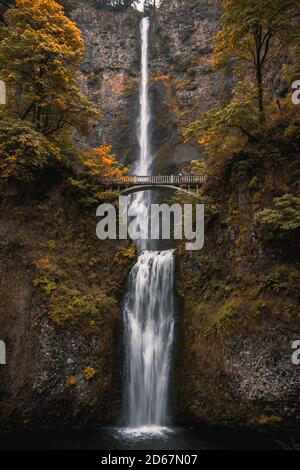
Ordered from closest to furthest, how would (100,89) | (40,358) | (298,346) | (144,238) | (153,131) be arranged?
(298,346) → (40,358) → (144,238) → (153,131) → (100,89)

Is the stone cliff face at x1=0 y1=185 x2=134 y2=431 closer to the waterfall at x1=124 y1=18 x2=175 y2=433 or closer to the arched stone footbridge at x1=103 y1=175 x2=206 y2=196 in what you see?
the waterfall at x1=124 y1=18 x2=175 y2=433

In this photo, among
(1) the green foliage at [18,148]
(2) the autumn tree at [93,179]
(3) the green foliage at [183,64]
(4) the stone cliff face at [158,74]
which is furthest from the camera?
(3) the green foliage at [183,64]

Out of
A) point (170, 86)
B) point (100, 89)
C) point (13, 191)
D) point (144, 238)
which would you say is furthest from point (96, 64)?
point (13, 191)

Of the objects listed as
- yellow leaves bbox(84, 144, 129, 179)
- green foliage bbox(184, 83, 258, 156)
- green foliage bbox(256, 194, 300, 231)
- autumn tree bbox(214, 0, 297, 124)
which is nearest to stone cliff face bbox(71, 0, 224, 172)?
yellow leaves bbox(84, 144, 129, 179)

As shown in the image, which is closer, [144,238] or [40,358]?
[40,358]

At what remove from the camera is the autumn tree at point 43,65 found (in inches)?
660

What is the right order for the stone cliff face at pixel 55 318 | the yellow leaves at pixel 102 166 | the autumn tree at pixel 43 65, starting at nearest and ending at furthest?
the stone cliff face at pixel 55 318, the autumn tree at pixel 43 65, the yellow leaves at pixel 102 166

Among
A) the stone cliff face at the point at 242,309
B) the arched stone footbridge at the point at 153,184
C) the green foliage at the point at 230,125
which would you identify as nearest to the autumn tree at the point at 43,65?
the arched stone footbridge at the point at 153,184

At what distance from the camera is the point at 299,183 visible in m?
14.4

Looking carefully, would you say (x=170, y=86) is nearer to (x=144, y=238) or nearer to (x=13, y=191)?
(x=144, y=238)

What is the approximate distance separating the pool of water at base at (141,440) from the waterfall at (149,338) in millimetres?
856

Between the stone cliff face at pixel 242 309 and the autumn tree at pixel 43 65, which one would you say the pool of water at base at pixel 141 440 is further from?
the autumn tree at pixel 43 65

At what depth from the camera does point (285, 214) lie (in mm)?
12688

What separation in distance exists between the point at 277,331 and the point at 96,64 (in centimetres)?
3276
